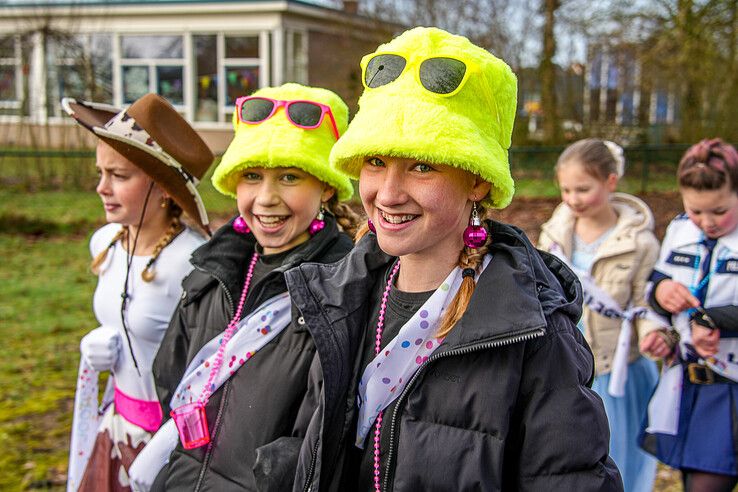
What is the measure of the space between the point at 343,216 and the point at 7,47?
48.1ft

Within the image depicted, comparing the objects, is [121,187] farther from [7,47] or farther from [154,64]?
[154,64]

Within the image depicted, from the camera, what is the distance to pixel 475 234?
1931mm

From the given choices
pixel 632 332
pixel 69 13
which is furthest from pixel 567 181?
pixel 69 13

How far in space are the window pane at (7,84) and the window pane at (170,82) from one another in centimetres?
402

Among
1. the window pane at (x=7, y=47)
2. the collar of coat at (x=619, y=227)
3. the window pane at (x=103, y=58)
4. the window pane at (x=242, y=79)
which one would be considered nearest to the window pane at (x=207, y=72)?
the window pane at (x=242, y=79)

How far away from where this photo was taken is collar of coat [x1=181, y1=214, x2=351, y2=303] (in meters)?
2.58

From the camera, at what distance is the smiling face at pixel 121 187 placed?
10.3 feet

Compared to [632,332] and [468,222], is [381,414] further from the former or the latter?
[632,332]

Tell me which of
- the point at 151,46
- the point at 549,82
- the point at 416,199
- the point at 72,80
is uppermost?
the point at 151,46

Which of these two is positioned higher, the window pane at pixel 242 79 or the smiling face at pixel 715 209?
the window pane at pixel 242 79

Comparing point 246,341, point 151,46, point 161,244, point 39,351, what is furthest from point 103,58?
Result: point 246,341

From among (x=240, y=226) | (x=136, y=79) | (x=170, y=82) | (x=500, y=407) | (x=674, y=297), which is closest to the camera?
(x=500, y=407)

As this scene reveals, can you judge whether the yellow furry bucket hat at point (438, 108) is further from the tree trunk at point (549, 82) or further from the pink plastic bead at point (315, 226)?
the tree trunk at point (549, 82)

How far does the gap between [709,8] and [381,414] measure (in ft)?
45.7
